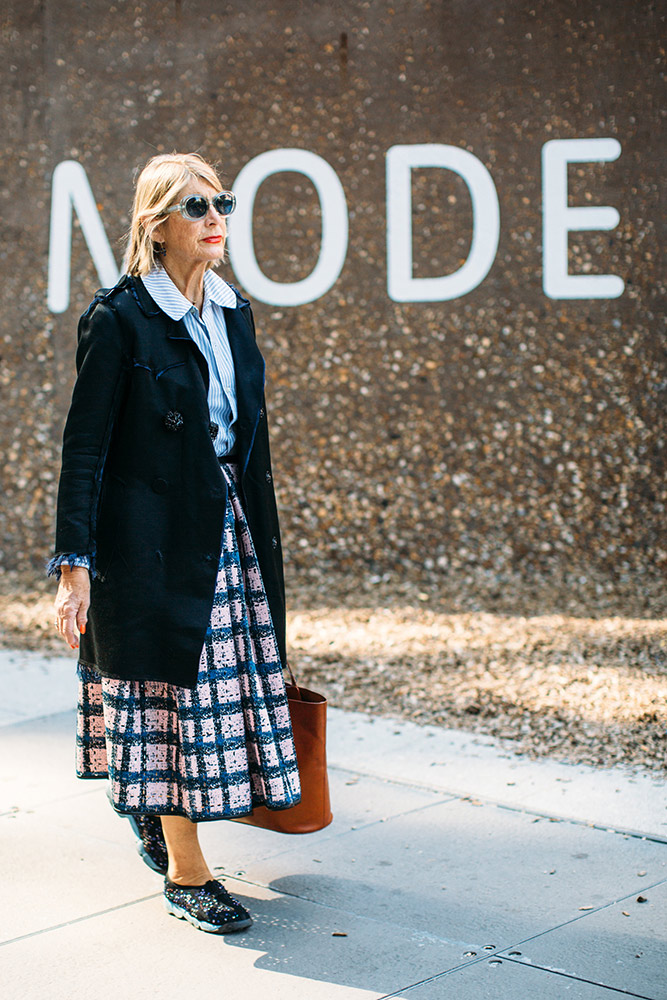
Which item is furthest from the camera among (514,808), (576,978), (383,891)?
(514,808)

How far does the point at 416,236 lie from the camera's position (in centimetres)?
740

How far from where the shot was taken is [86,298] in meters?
7.84

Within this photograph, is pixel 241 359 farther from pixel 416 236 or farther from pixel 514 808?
pixel 416 236

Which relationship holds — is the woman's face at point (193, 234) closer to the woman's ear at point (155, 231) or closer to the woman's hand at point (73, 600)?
the woman's ear at point (155, 231)

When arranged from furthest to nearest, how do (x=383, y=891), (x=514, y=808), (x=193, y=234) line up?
(x=514, y=808)
(x=383, y=891)
(x=193, y=234)

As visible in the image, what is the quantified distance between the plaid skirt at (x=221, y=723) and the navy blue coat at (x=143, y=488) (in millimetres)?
72

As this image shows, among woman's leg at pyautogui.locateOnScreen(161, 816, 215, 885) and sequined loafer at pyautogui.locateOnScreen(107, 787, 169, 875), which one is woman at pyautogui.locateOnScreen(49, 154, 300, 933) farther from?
sequined loafer at pyautogui.locateOnScreen(107, 787, 169, 875)

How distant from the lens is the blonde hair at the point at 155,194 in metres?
2.93

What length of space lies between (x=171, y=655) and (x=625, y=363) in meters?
5.05

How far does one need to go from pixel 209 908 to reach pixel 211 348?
1393mm

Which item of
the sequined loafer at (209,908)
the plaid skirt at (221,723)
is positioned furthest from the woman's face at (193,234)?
the sequined loafer at (209,908)

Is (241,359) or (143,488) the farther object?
(241,359)

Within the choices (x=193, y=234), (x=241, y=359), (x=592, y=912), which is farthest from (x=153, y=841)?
(x=193, y=234)

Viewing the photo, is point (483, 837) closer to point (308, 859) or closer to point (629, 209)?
point (308, 859)
